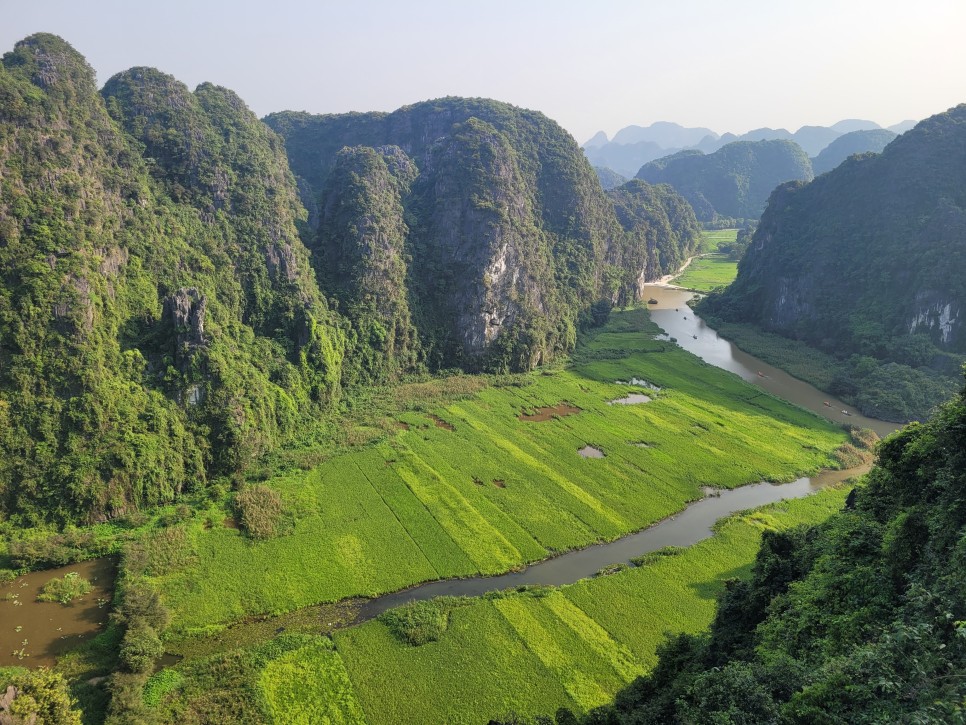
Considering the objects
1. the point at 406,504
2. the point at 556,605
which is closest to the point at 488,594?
the point at 556,605

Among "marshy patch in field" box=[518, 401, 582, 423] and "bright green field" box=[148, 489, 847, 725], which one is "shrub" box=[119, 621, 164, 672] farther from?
"marshy patch in field" box=[518, 401, 582, 423]

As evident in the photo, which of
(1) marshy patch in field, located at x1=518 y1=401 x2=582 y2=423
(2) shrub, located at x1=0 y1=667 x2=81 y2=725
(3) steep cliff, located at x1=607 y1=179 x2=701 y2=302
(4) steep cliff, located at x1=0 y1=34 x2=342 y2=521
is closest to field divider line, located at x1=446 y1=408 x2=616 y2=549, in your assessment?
(1) marshy patch in field, located at x1=518 y1=401 x2=582 y2=423

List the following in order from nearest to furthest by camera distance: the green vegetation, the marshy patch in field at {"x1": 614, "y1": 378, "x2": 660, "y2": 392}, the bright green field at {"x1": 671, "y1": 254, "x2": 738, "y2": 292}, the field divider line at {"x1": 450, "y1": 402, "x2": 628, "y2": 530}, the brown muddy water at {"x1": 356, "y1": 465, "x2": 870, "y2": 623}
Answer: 1. the green vegetation
2. the brown muddy water at {"x1": 356, "y1": 465, "x2": 870, "y2": 623}
3. the field divider line at {"x1": 450, "y1": 402, "x2": 628, "y2": 530}
4. the marshy patch in field at {"x1": 614, "y1": 378, "x2": 660, "y2": 392}
5. the bright green field at {"x1": 671, "y1": 254, "x2": 738, "y2": 292}

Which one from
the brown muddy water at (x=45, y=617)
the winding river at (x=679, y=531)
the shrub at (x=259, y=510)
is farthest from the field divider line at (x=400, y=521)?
the brown muddy water at (x=45, y=617)

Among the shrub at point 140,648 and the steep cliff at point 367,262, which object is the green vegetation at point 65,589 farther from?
the steep cliff at point 367,262

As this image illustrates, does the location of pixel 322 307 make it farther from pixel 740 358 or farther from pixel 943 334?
pixel 943 334
